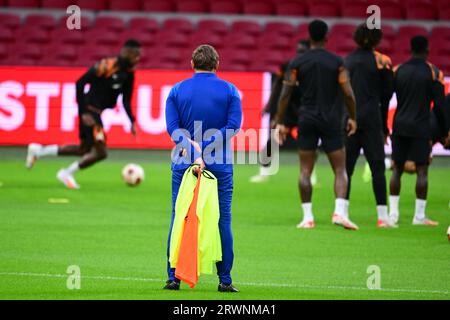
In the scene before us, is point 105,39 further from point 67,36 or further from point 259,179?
point 259,179

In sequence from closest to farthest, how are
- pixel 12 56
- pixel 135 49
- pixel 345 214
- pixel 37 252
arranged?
1. pixel 37 252
2. pixel 345 214
3. pixel 135 49
4. pixel 12 56

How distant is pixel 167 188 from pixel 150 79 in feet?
17.2

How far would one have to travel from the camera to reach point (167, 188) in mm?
19859

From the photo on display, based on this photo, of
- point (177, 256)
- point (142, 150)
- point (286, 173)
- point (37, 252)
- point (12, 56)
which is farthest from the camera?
point (12, 56)

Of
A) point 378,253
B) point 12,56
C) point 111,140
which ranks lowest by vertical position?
point 378,253

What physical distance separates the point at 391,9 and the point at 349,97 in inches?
645

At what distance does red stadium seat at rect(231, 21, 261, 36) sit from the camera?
2855cm

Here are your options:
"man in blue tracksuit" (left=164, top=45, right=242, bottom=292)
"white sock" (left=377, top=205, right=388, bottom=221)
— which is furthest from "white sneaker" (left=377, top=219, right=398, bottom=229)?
"man in blue tracksuit" (left=164, top=45, right=242, bottom=292)

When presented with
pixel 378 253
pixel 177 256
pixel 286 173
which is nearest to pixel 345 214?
pixel 378 253

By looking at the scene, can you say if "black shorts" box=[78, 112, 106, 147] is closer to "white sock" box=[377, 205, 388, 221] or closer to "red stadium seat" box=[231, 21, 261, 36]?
"white sock" box=[377, 205, 388, 221]

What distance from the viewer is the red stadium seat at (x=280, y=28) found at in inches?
1121

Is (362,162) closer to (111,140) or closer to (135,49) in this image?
(111,140)

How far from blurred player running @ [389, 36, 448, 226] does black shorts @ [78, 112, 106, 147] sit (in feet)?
18.8

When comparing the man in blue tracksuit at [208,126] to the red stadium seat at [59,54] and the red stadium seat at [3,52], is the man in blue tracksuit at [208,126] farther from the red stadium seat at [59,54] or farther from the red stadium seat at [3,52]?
the red stadium seat at [3,52]
